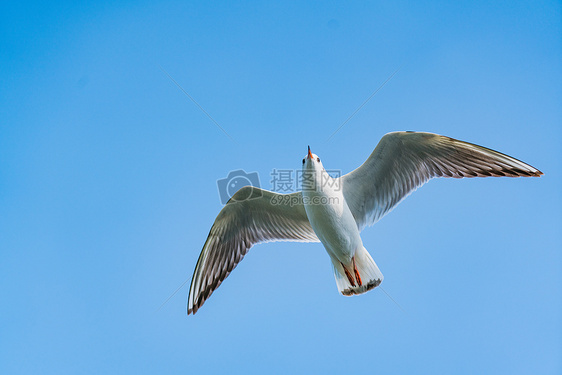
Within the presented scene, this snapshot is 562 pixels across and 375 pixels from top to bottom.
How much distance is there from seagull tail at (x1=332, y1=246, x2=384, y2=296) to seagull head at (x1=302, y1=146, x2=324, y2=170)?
4.26ft

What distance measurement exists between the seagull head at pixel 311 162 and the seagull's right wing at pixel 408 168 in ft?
1.59

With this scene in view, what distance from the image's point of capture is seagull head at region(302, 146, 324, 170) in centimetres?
562

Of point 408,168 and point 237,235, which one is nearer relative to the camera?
point 408,168

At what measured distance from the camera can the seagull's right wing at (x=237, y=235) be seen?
6.44m

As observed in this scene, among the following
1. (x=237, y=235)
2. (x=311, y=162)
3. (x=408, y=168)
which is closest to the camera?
(x=311, y=162)

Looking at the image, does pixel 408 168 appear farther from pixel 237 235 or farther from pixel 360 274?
pixel 237 235

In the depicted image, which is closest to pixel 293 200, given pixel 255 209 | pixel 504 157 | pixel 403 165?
pixel 255 209

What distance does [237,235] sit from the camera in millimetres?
6637

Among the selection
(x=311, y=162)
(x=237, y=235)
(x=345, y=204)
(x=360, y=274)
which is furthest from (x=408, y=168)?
(x=237, y=235)

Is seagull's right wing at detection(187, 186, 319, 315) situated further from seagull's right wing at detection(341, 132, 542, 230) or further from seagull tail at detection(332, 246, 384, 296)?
seagull's right wing at detection(341, 132, 542, 230)

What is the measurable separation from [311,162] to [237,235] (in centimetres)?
179

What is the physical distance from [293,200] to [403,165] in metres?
1.59

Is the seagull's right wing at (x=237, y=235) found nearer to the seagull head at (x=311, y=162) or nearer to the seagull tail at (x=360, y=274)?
the seagull tail at (x=360, y=274)

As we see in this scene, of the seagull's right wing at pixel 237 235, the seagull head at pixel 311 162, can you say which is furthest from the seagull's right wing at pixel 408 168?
the seagull's right wing at pixel 237 235
